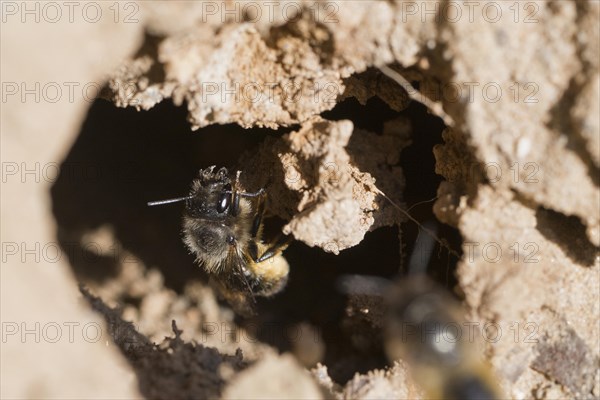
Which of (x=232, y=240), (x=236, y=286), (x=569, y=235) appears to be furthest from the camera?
(x=236, y=286)

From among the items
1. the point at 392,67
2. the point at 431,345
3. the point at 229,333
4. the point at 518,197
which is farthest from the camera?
the point at 229,333

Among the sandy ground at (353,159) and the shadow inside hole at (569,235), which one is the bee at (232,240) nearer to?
the sandy ground at (353,159)

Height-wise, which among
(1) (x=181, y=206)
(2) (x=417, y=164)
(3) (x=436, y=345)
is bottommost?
(1) (x=181, y=206)

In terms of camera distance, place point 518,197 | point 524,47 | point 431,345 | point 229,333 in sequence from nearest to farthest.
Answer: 1. point 524,47
2. point 518,197
3. point 431,345
4. point 229,333

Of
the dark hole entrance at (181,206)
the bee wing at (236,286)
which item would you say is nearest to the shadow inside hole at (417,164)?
the dark hole entrance at (181,206)

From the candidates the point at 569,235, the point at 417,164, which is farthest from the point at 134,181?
the point at 569,235

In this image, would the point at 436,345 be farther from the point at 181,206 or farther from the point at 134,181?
the point at 134,181

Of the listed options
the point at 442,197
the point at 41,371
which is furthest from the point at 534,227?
the point at 41,371

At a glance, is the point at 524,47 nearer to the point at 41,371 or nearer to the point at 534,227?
the point at 534,227
